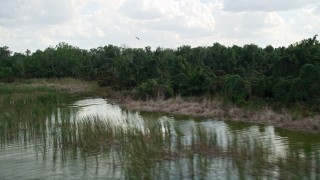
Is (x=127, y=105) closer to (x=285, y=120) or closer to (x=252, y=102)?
(x=252, y=102)

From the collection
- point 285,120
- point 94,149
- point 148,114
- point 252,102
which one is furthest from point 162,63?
point 94,149

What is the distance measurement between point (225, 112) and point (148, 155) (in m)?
15.1

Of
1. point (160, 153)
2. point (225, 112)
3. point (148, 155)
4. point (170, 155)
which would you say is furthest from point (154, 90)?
point (148, 155)

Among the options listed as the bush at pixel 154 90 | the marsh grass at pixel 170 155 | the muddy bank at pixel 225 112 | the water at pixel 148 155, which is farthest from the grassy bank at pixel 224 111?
the marsh grass at pixel 170 155

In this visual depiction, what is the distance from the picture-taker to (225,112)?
1112 inches

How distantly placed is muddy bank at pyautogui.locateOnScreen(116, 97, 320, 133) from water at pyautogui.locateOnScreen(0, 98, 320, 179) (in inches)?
66.2

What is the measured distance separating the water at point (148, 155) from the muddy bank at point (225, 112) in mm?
1682

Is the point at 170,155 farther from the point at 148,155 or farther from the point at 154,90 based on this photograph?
the point at 154,90

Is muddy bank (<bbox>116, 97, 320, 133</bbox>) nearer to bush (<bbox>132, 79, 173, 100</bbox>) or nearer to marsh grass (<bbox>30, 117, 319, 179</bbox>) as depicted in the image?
bush (<bbox>132, 79, 173, 100</bbox>)

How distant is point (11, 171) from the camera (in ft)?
49.0

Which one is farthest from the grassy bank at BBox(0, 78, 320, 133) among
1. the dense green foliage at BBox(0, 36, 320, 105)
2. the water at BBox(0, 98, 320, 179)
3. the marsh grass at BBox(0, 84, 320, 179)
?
the marsh grass at BBox(0, 84, 320, 179)

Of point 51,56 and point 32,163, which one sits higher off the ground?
point 51,56

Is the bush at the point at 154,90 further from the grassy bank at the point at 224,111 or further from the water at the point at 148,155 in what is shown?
the water at the point at 148,155

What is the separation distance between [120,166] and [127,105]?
2323 cm
